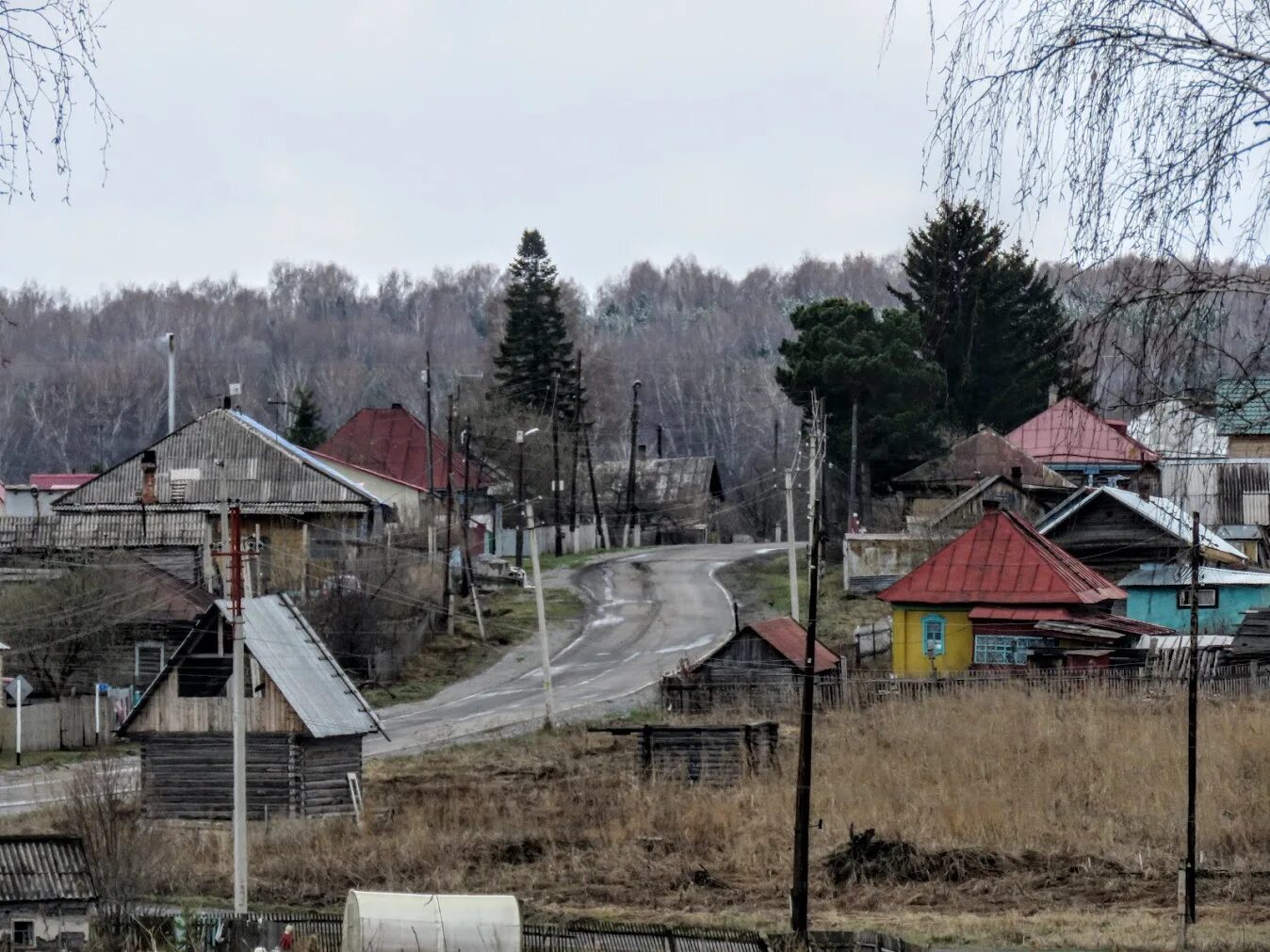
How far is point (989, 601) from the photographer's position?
40.1 meters

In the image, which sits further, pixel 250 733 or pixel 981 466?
pixel 981 466

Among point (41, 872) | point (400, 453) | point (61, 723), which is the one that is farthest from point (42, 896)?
point (400, 453)

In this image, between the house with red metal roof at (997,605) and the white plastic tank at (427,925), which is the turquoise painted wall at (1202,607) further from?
the white plastic tank at (427,925)

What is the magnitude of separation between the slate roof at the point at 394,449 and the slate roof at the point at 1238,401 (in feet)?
201

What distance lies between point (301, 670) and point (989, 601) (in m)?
17.6

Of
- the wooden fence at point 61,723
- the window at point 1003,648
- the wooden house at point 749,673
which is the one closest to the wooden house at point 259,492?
the wooden fence at point 61,723

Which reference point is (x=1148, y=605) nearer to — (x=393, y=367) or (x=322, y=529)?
(x=322, y=529)

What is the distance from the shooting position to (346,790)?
96.8ft

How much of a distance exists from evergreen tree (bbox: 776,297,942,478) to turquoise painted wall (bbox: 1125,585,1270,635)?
47.7 ft

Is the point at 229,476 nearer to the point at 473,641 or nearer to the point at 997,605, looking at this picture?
the point at 473,641

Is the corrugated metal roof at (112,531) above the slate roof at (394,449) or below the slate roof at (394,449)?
below

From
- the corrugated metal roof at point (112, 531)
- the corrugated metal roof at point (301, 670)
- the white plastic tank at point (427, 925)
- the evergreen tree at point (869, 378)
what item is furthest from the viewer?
the evergreen tree at point (869, 378)

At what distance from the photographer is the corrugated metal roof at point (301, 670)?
2900 centimetres

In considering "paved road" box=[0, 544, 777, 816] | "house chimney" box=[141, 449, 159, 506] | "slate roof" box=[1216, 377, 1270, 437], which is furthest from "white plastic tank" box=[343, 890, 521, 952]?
"house chimney" box=[141, 449, 159, 506]
